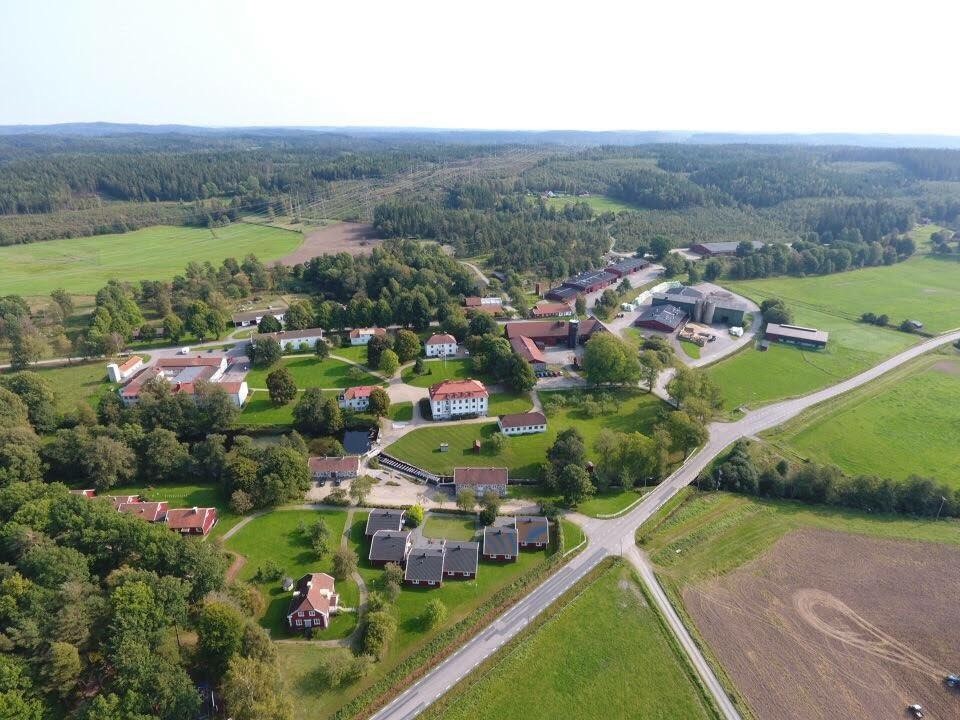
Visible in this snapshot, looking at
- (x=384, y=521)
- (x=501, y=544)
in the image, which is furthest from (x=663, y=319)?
(x=384, y=521)


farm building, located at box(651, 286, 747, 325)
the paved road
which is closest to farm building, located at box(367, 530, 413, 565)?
the paved road

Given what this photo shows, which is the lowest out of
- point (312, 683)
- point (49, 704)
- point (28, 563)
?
point (312, 683)

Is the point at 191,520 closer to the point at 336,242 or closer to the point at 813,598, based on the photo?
the point at 813,598

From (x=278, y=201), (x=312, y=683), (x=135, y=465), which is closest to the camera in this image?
(x=312, y=683)

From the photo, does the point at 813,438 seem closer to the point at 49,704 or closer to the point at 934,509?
the point at 934,509

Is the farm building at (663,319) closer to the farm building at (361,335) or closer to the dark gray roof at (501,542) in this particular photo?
the farm building at (361,335)

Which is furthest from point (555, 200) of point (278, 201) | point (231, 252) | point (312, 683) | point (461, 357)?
point (312, 683)
